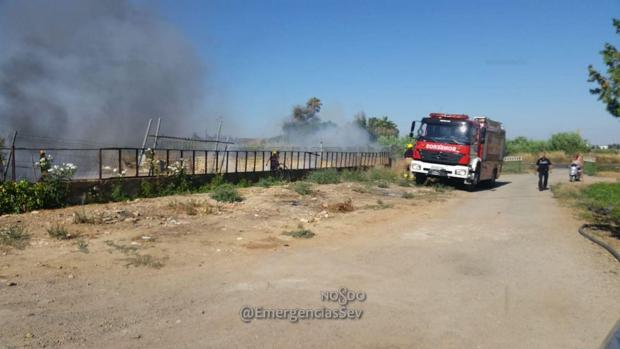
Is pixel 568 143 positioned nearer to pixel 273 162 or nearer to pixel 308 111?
pixel 308 111

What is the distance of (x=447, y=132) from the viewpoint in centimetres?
2155

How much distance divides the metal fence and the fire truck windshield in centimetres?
611

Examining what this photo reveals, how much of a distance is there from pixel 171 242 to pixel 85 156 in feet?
39.5

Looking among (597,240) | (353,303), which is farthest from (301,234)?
(597,240)

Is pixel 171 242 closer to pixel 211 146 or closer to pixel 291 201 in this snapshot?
pixel 291 201

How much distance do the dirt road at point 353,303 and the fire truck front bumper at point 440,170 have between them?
36.7 ft

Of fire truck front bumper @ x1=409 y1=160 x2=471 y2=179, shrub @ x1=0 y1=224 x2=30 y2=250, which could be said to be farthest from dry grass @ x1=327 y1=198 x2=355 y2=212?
fire truck front bumper @ x1=409 y1=160 x2=471 y2=179

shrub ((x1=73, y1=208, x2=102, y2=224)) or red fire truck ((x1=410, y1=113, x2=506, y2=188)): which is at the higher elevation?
red fire truck ((x1=410, y1=113, x2=506, y2=188))

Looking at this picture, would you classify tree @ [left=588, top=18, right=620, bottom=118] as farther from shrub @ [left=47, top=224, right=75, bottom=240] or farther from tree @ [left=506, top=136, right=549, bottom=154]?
tree @ [left=506, top=136, right=549, bottom=154]

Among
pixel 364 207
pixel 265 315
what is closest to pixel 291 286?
pixel 265 315

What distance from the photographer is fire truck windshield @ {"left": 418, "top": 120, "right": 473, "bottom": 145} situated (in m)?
21.2

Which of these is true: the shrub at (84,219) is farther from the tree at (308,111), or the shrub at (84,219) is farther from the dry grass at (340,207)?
the tree at (308,111)

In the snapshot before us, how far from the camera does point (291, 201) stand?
48.0 feet

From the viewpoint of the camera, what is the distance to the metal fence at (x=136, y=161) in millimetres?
13234
